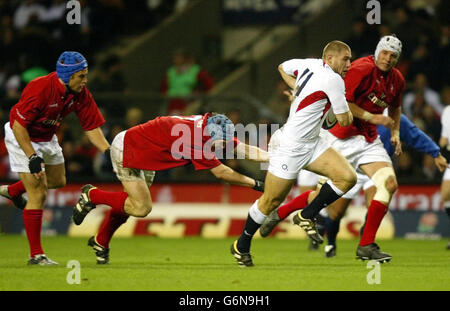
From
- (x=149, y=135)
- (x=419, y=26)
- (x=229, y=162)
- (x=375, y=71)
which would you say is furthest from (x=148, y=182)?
(x=419, y=26)

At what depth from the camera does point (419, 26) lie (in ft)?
57.1

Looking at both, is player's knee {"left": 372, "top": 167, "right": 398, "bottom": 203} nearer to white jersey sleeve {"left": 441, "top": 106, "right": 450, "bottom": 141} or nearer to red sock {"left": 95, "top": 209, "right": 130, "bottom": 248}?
red sock {"left": 95, "top": 209, "right": 130, "bottom": 248}

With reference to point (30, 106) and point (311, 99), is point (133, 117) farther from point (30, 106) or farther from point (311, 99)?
point (311, 99)

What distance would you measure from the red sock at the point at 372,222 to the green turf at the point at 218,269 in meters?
0.26

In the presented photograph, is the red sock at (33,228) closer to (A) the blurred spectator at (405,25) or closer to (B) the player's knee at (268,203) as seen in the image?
(B) the player's knee at (268,203)

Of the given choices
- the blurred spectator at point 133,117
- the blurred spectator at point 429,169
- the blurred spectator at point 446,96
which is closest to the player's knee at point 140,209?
the blurred spectator at point 133,117

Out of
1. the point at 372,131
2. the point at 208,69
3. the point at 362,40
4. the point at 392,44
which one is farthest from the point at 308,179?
the point at 208,69

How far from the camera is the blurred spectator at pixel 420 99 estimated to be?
634 inches

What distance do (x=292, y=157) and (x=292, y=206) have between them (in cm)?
147

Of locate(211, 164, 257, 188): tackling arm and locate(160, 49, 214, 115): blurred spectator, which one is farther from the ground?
locate(160, 49, 214, 115): blurred spectator

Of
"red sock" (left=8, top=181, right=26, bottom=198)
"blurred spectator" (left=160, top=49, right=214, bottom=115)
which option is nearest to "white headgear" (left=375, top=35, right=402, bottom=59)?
"red sock" (left=8, top=181, right=26, bottom=198)

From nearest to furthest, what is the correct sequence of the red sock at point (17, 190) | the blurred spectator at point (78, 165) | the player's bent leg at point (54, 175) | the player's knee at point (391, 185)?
the player's knee at point (391, 185), the player's bent leg at point (54, 175), the red sock at point (17, 190), the blurred spectator at point (78, 165)

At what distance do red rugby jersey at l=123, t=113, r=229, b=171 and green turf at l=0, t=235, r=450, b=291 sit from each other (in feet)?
3.39

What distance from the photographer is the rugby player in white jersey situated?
30.9ft
